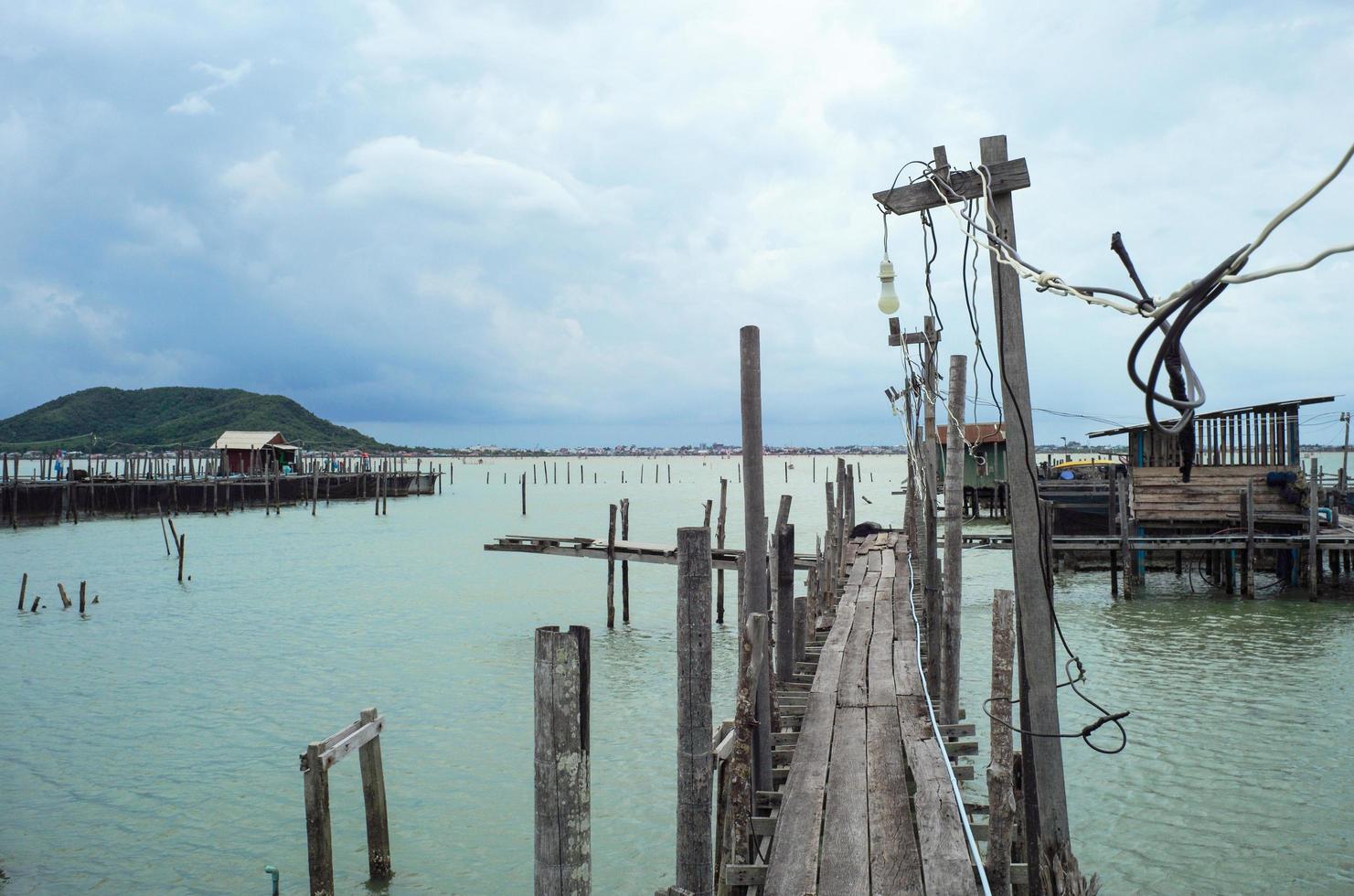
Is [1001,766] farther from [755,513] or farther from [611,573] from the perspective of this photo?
[611,573]

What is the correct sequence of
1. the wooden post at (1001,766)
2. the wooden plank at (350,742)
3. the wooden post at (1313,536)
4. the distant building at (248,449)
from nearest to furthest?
1. the wooden post at (1001,766)
2. the wooden plank at (350,742)
3. the wooden post at (1313,536)
4. the distant building at (248,449)

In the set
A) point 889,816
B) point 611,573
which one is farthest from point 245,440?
point 889,816

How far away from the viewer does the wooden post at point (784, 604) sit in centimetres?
792

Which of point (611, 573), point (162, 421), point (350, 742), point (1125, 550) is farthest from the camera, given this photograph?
point (162, 421)

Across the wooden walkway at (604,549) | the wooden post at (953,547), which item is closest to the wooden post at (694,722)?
the wooden post at (953,547)

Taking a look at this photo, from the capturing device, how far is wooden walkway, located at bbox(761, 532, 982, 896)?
4047mm

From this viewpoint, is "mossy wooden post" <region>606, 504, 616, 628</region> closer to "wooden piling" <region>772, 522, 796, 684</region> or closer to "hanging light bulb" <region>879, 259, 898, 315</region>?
"wooden piling" <region>772, 522, 796, 684</region>

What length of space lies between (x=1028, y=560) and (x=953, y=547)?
99.1 inches

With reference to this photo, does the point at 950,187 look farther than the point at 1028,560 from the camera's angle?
Yes

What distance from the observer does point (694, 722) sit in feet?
13.8

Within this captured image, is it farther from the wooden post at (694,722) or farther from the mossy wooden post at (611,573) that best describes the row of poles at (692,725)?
the mossy wooden post at (611,573)

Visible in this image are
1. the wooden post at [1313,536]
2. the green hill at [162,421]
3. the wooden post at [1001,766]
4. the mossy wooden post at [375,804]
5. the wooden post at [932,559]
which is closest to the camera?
the wooden post at [1001,766]

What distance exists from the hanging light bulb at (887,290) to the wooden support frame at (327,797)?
15.1 feet

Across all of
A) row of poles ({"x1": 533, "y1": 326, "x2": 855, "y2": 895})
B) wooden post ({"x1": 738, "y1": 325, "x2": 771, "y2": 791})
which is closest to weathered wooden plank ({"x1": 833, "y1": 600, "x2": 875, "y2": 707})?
row of poles ({"x1": 533, "y1": 326, "x2": 855, "y2": 895})
